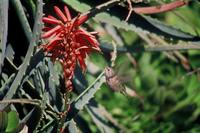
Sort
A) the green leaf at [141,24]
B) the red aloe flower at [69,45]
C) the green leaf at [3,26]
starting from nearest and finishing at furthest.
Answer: the red aloe flower at [69,45] → the green leaf at [3,26] → the green leaf at [141,24]

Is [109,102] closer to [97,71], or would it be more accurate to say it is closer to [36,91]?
[97,71]

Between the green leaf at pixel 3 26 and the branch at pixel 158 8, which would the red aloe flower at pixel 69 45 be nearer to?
the green leaf at pixel 3 26

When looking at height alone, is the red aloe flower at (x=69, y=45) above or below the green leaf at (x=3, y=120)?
above

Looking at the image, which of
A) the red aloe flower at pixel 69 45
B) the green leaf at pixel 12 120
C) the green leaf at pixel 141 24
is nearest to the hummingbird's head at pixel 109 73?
the red aloe flower at pixel 69 45

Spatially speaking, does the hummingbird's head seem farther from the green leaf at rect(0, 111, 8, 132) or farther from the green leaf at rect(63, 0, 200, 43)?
the green leaf at rect(63, 0, 200, 43)

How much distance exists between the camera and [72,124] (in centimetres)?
106

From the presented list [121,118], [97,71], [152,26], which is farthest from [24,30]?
[121,118]

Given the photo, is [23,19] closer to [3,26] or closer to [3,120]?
[3,26]

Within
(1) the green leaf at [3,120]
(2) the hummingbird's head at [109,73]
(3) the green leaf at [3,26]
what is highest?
(3) the green leaf at [3,26]

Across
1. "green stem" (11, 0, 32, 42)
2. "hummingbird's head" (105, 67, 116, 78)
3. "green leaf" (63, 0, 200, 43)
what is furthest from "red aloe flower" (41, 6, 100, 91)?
"green leaf" (63, 0, 200, 43)

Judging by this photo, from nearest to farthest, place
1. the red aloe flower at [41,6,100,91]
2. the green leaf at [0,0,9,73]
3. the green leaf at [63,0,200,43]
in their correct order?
the red aloe flower at [41,6,100,91] < the green leaf at [0,0,9,73] < the green leaf at [63,0,200,43]

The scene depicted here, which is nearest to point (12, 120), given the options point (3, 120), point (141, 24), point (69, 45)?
point (3, 120)

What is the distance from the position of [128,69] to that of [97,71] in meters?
0.56

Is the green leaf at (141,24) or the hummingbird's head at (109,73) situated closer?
the hummingbird's head at (109,73)
